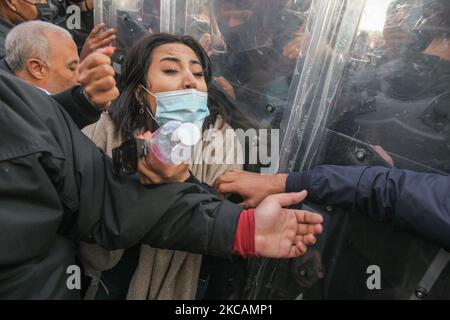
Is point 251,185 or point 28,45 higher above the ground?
point 28,45

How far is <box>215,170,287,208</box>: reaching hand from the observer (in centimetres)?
135

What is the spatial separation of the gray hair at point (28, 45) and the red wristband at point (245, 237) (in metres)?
1.30

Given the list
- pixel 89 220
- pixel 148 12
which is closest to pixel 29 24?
→ pixel 148 12

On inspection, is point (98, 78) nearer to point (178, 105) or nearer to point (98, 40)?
point (178, 105)

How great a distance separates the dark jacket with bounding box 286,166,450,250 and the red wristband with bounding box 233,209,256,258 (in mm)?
307

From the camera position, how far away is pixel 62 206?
1.02m

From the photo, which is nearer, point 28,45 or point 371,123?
point 371,123

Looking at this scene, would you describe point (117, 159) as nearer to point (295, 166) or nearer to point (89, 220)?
point (89, 220)

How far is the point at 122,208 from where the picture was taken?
3.52ft

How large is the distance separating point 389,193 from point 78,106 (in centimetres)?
109

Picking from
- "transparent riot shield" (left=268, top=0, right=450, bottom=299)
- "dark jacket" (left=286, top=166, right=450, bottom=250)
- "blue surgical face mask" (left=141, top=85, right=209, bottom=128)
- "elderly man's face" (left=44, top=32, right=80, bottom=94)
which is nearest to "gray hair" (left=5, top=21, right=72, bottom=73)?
"elderly man's face" (left=44, top=32, right=80, bottom=94)

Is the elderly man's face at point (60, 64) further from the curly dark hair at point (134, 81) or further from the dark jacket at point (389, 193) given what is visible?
the dark jacket at point (389, 193)

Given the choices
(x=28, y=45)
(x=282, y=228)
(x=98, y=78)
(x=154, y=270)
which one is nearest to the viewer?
(x=98, y=78)

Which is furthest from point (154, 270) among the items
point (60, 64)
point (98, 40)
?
point (98, 40)
